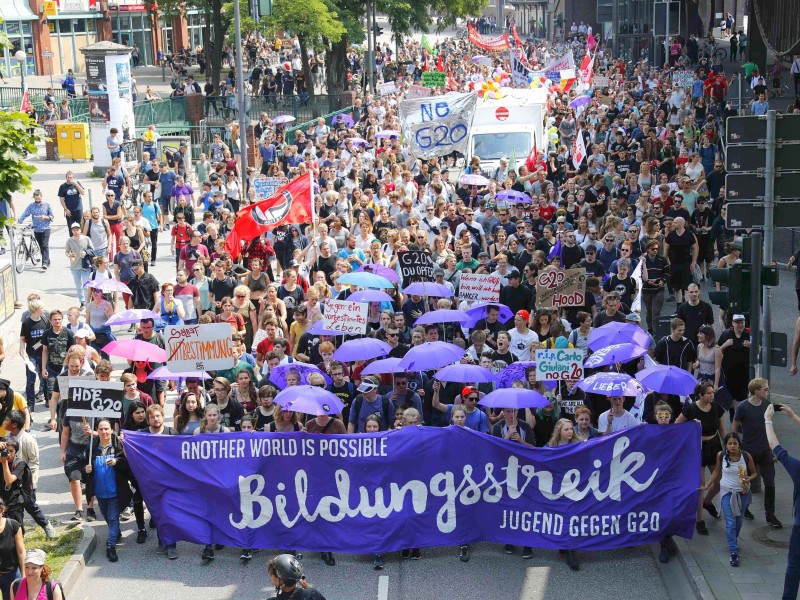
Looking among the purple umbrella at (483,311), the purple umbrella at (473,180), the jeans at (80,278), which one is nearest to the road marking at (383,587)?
the purple umbrella at (483,311)

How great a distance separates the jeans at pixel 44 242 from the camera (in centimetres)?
2419

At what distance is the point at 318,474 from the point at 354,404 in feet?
3.88

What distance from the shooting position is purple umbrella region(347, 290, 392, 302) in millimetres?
15836

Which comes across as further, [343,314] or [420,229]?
[420,229]

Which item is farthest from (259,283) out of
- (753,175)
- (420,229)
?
(753,175)

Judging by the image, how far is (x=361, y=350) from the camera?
46.3 ft

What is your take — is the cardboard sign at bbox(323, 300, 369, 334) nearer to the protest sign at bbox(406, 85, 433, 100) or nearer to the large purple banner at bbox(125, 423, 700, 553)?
the large purple banner at bbox(125, 423, 700, 553)

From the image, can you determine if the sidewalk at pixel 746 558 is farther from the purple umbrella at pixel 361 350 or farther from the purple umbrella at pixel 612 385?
the purple umbrella at pixel 361 350

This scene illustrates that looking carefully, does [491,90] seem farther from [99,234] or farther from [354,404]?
[354,404]

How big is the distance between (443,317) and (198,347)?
2.94m

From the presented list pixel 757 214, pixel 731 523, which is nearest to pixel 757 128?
pixel 757 214

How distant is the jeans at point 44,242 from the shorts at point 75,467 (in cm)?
1214

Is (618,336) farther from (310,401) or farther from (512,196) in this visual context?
(512,196)

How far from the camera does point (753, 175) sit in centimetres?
1298
